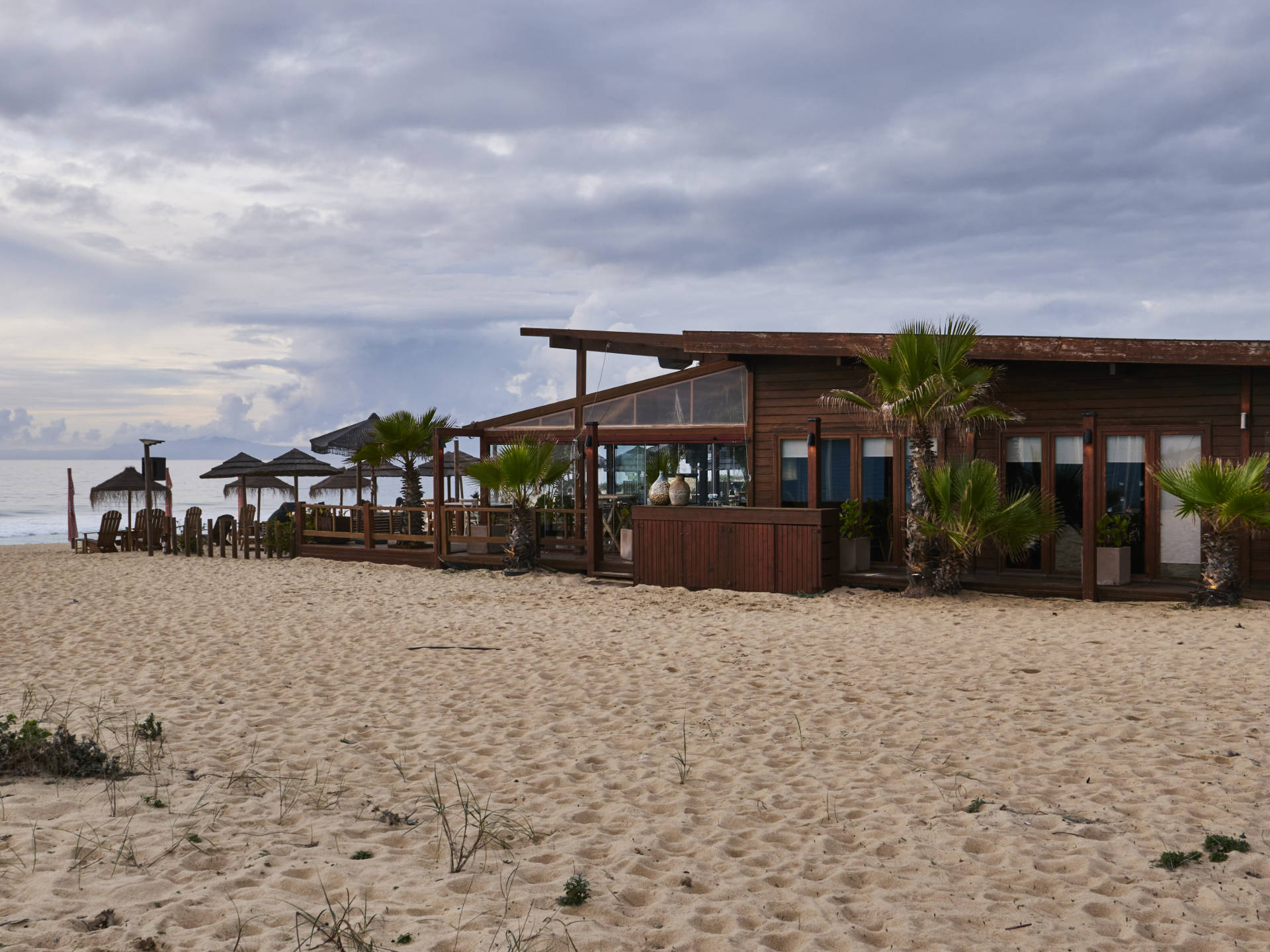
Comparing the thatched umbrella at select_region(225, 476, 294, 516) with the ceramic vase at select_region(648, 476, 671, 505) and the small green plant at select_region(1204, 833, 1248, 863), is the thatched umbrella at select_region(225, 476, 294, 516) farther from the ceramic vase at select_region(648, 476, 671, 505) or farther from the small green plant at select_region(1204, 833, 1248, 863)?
the small green plant at select_region(1204, 833, 1248, 863)

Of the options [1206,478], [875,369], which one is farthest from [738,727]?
[1206,478]

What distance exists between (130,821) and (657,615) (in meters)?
7.22

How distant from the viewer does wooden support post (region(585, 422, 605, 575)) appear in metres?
14.1

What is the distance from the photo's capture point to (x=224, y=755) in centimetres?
547

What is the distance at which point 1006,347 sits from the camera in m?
11.6

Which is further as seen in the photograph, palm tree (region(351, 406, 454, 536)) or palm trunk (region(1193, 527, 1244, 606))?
palm tree (region(351, 406, 454, 536))

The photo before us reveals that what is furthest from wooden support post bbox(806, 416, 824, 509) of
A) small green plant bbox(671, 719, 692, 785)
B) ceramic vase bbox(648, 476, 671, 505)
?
small green plant bbox(671, 719, 692, 785)

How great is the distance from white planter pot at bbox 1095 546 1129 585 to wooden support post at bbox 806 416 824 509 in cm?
353

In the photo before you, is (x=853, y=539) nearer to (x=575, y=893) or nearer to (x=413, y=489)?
(x=575, y=893)

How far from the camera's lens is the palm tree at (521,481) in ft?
47.2

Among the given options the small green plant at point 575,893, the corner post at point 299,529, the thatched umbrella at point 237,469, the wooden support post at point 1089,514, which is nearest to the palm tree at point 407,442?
the corner post at point 299,529

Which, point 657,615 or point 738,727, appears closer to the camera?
point 738,727

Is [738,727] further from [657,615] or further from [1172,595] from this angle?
[1172,595]

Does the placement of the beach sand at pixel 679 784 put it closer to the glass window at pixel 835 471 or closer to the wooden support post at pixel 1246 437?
the wooden support post at pixel 1246 437
